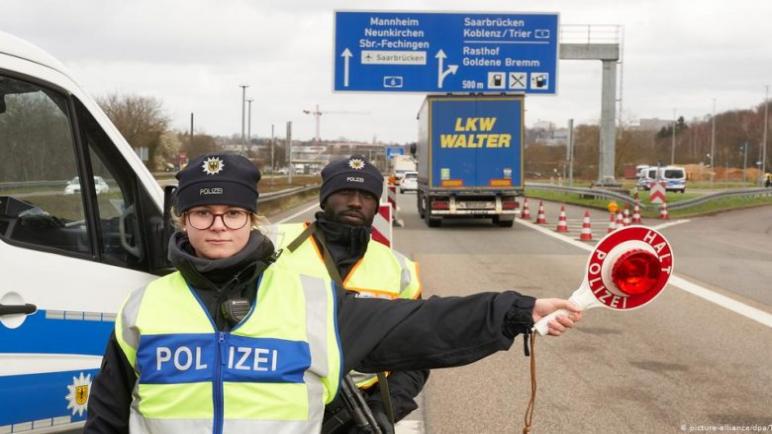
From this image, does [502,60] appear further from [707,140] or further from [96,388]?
[707,140]

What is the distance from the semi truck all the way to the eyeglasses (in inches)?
821

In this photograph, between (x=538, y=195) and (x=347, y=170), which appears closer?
(x=347, y=170)

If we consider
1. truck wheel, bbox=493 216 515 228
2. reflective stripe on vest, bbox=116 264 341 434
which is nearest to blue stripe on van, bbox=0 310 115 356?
reflective stripe on vest, bbox=116 264 341 434

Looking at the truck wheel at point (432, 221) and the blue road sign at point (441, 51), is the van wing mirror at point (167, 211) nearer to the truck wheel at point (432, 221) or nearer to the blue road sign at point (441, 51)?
the truck wheel at point (432, 221)

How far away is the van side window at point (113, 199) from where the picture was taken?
141 inches

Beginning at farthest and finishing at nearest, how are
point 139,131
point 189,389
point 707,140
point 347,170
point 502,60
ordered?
1. point 707,140
2. point 139,131
3. point 502,60
4. point 347,170
5. point 189,389

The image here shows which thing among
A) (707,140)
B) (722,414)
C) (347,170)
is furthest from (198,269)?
(707,140)

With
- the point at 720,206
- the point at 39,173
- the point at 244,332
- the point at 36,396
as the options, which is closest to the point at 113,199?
the point at 39,173

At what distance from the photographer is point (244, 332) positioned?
2090mm

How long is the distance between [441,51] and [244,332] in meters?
24.3

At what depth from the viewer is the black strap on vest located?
2.87 meters

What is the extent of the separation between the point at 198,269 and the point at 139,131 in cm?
5002

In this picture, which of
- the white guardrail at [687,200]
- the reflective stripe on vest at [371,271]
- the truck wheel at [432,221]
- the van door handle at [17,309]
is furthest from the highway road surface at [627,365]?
the white guardrail at [687,200]

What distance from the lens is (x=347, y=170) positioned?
146 inches
